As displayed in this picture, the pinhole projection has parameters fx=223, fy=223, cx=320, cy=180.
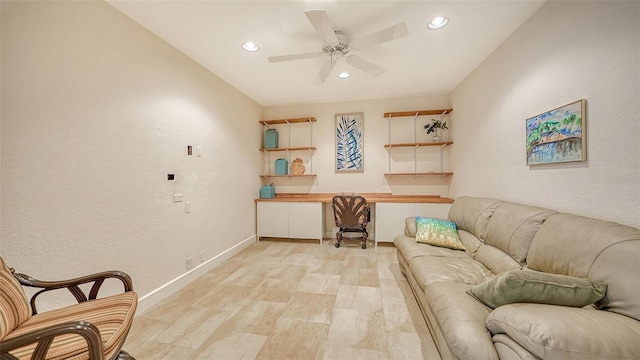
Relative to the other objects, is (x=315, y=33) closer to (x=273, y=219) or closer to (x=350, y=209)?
(x=350, y=209)

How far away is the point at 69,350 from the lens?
3.04 ft

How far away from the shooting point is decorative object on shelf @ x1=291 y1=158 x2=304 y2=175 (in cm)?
442

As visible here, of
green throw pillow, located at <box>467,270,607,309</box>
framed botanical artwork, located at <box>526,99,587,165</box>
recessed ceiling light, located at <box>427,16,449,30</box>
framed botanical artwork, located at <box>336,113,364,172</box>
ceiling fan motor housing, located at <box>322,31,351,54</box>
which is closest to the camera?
green throw pillow, located at <box>467,270,607,309</box>

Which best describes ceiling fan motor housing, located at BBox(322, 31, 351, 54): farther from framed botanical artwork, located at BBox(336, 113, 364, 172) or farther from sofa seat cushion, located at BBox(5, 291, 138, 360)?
sofa seat cushion, located at BBox(5, 291, 138, 360)

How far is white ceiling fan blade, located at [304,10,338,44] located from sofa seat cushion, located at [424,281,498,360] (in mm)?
2068

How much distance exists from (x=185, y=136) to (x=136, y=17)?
1.09 meters

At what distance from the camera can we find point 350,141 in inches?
166

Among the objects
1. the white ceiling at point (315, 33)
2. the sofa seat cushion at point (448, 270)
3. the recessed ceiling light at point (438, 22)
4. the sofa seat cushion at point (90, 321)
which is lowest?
the sofa seat cushion at point (448, 270)

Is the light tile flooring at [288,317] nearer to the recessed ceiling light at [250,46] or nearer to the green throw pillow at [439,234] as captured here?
the green throw pillow at [439,234]

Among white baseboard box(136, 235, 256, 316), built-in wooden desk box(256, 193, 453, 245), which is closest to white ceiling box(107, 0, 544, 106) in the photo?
built-in wooden desk box(256, 193, 453, 245)

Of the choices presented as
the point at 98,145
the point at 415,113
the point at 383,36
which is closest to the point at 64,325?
the point at 98,145

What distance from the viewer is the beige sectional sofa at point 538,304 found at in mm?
833

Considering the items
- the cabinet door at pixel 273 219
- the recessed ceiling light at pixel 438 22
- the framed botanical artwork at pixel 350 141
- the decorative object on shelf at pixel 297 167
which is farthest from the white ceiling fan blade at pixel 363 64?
the cabinet door at pixel 273 219

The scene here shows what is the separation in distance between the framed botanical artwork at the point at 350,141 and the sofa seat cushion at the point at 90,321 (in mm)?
3496
